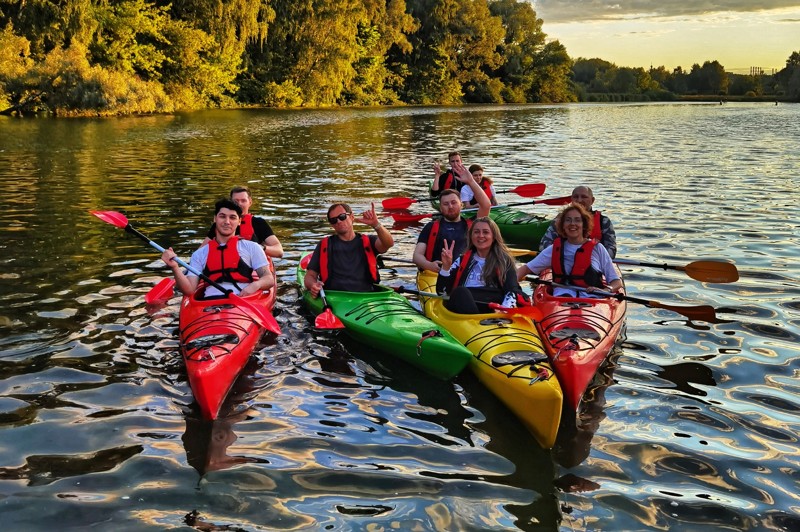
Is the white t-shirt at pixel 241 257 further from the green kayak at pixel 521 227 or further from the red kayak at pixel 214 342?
the green kayak at pixel 521 227

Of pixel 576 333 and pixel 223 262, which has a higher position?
pixel 223 262

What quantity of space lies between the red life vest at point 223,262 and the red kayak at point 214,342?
0.55ft

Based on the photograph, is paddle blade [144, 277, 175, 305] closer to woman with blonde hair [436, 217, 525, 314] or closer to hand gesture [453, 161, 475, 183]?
woman with blonde hair [436, 217, 525, 314]

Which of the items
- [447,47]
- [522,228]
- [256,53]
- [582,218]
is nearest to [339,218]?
[582,218]

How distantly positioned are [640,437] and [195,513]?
2843 millimetres

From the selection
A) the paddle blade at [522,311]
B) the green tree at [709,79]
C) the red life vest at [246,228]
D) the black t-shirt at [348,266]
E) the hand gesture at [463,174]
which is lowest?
the paddle blade at [522,311]

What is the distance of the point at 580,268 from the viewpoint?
643 cm

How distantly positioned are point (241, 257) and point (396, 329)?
173cm

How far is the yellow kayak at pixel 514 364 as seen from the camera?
14.6ft

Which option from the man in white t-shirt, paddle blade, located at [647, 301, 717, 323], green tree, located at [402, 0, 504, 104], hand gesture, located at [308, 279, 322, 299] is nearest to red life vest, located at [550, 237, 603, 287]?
paddle blade, located at [647, 301, 717, 323]

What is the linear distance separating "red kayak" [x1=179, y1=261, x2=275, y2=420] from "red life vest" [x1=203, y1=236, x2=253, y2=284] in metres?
0.17

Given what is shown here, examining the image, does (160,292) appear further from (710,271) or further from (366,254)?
(710,271)

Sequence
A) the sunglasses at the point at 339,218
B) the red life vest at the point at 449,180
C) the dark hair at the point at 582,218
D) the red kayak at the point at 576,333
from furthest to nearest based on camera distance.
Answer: the red life vest at the point at 449,180, the sunglasses at the point at 339,218, the dark hair at the point at 582,218, the red kayak at the point at 576,333

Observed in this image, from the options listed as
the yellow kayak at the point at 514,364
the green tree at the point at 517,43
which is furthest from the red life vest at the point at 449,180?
the green tree at the point at 517,43
